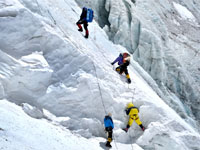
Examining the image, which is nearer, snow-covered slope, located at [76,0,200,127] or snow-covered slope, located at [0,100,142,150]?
snow-covered slope, located at [0,100,142,150]

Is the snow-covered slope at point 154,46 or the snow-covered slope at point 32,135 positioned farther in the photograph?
the snow-covered slope at point 154,46

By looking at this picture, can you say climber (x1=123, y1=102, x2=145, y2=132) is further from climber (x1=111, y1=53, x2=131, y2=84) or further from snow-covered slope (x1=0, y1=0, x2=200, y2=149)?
climber (x1=111, y1=53, x2=131, y2=84)

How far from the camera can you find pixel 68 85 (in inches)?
281

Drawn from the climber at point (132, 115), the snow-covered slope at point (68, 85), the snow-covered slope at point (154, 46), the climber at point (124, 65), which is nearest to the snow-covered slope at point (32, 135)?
the snow-covered slope at point (68, 85)

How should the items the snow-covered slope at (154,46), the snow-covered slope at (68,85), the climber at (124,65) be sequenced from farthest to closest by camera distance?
the snow-covered slope at (154,46), the climber at (124,65), the snow-covered slope at (68,85)

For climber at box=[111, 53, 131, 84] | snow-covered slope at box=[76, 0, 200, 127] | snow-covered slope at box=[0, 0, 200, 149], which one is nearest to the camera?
snow-covered slope at box=[0, 0, 200, 149]

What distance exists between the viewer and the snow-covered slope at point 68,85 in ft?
21.7

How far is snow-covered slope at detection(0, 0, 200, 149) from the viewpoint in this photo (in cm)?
661

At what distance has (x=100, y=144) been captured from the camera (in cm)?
627

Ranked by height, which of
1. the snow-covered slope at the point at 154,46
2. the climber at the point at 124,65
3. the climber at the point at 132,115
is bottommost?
the snow-covered slope at the point at 154,46

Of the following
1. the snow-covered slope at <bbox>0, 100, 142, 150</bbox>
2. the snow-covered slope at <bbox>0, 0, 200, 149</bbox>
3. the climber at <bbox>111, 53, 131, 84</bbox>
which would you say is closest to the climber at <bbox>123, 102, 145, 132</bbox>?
the snow-covered slope at <bbox>0, 0, 200, 149</bbox>

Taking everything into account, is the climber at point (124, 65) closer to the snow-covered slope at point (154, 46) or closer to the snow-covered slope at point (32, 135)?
the snow-covered slope at point (32, 135)

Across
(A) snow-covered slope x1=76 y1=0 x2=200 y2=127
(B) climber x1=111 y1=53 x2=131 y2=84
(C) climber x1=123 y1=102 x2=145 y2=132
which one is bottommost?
(A) snow-covered slope x1=76 y1=0 x2=200 y2=127

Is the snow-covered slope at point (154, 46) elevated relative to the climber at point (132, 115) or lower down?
lower down
